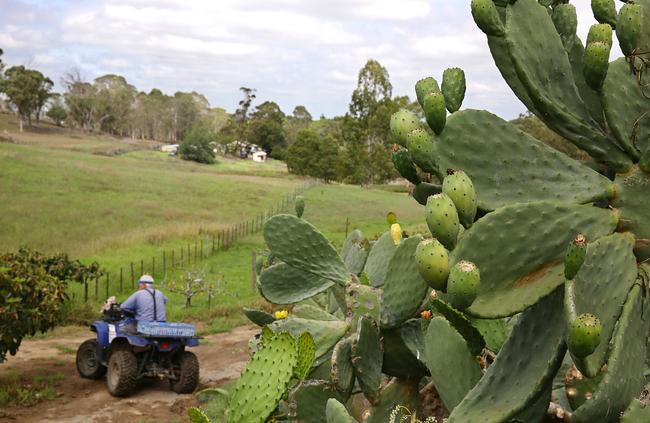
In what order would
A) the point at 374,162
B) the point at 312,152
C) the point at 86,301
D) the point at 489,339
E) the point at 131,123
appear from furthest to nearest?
Answer: the point at 131,123, the point at 312,152, the point at 374,162, the point at 86,301, the point at 489,339

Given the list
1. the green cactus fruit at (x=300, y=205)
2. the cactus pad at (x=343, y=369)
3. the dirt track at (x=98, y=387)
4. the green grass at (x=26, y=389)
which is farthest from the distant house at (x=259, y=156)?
the cactus pad at (x=343, y=369)

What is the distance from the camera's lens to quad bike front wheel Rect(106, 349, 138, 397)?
844 cm

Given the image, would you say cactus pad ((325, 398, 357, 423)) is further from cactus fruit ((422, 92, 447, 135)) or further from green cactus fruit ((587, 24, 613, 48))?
green cactus fruit ((587, 24, 613, 48))

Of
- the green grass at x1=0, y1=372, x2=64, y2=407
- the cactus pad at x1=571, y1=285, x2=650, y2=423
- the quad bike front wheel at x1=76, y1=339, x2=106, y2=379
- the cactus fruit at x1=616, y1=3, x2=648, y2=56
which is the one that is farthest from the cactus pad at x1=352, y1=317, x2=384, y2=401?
the quad bike front wheel at x1=76, y1=339, x2=106, y2=379

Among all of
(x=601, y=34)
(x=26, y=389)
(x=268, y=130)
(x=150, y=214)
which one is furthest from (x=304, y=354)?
(x=268, y=130)

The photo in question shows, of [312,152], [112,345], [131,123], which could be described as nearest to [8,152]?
[312,152]

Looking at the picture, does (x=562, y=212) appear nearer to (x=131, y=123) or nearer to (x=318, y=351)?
(x=318, y=351)

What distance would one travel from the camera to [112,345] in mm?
8875

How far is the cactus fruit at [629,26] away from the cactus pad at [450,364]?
0.86 m

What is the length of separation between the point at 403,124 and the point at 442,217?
0.44 meters

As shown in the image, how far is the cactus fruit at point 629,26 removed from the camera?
5.44 feet

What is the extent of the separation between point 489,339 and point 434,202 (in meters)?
1.04

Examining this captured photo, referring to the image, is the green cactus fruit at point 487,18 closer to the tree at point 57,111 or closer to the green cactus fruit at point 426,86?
the green cactus fruit at point 426,86

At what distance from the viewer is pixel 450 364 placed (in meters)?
1.96
